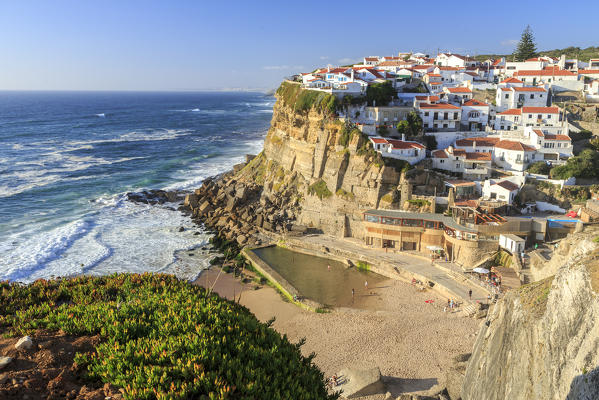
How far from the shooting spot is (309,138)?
47938 millimetres

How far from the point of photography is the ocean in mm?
37188

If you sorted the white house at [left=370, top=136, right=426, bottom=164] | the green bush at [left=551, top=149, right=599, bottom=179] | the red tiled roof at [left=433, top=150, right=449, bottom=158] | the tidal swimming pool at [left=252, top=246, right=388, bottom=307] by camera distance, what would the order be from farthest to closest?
1. the red tiled roof at [left=433, top=150, right=449, bottom=158]
2. the white house at [left=370, top=136, right=426, bottom=164]
3. the green bush at [left=551, top=149, right=599, bottom=179]
4. the tidal swimming pool at [left=252, top=246, right=388, bottom=307]

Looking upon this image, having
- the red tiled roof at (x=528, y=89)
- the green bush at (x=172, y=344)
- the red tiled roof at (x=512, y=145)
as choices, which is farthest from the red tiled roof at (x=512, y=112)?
the green bush at (x=172, y=344)

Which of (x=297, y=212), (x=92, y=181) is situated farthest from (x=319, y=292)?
(x=92, y=181)

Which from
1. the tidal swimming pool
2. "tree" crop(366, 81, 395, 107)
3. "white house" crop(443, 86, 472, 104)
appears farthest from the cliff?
"white house" crop(443, 86, 472, 104)

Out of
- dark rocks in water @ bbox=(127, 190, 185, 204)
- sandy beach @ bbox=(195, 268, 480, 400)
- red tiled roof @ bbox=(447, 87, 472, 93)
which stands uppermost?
red tiled roof @ bbox=(447, 87, 472, 93)

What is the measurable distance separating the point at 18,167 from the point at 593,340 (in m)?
79.5

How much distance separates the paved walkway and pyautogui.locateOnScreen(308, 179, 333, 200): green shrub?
456cm

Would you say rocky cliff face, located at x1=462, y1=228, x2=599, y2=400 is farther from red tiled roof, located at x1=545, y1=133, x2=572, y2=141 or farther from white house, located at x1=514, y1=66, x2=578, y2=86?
white house, located at x1=514, y1=66, x2=578, y2=86

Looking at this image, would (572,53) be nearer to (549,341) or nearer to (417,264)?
(417,264)

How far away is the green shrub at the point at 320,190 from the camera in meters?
43.4

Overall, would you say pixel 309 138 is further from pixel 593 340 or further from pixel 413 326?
pixel 593 340

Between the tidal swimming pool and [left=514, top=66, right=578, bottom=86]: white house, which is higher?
[left=514, top=66, right=578, bottom=86]: white house

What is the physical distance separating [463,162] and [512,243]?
44.7 feet
